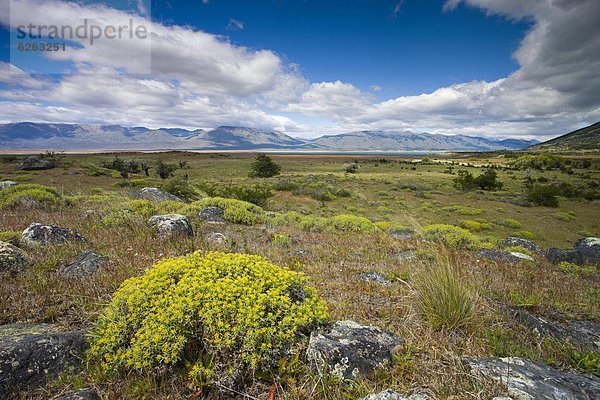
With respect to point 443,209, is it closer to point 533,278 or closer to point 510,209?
point 510,209

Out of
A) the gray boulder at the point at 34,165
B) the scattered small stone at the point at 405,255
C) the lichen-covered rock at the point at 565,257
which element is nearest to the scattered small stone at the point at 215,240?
the scattered small stone at the point at 405,255

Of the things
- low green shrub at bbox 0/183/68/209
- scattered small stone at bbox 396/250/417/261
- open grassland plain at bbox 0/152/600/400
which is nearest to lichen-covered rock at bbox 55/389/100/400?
open grassland plain at bbox 0/152/600/400

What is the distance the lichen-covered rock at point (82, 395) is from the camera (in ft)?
7.29

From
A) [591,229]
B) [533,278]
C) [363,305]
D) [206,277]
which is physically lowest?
[591,229]

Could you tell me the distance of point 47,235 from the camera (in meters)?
5.98

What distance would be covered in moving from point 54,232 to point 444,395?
7526 mm

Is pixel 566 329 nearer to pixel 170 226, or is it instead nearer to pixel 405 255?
Result: pixel 405 255

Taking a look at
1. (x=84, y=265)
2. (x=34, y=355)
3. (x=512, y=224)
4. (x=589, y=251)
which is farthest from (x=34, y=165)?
(x=589, y=251)

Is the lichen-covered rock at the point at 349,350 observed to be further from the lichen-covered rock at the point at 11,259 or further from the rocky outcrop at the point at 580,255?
the rocky outcrop at the point at 580,255

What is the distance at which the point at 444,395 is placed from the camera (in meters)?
2.34

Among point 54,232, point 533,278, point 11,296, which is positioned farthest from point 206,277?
point 533,278

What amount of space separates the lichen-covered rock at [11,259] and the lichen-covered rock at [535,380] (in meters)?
6.28

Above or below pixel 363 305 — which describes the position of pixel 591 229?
below

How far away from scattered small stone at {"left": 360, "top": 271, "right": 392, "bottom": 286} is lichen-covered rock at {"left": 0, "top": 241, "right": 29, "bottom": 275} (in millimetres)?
5750
